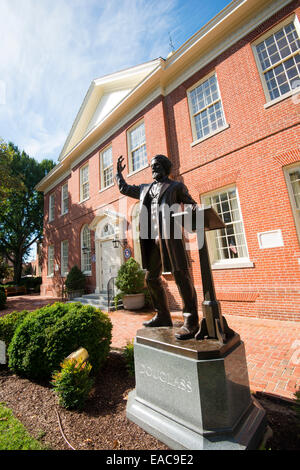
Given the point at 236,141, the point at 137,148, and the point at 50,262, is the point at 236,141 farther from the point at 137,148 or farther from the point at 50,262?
the point at 50,262

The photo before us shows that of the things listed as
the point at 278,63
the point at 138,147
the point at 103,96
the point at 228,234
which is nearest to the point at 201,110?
the point at 278,63

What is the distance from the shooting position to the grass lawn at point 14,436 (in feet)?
6.51

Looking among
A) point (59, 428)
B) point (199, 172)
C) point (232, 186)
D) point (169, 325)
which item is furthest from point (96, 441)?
point (199, 172)

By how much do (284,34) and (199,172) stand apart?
172 inches

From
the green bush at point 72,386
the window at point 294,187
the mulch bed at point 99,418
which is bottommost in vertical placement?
the mulch bed at point 99,418

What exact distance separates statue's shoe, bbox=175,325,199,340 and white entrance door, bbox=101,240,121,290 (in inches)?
324

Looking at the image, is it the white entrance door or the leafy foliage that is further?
the white entrance door

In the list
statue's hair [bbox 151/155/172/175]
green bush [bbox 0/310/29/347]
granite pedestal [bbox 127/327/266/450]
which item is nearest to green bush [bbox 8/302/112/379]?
green bush [bbox 0/310/29/347]

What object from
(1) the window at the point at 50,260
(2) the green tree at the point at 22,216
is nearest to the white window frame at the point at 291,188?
(1) the window at the point at 50,260

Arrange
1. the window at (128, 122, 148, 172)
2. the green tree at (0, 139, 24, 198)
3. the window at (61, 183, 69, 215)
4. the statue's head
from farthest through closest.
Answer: the window at (61, 183, 69, 215), the green tree at (0, 139, 24, 198), the window at (128, 122, 148, 172), the statue's head

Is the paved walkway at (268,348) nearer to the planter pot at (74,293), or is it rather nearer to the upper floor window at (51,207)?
the planter pot at (74,293)

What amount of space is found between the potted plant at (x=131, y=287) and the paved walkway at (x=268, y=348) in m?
1.56

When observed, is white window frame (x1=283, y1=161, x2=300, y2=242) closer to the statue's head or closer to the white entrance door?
the statue's head

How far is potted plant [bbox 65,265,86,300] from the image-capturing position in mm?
11438
